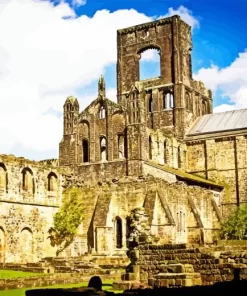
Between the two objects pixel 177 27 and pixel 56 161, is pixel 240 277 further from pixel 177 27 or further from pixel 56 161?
pixel 177 27

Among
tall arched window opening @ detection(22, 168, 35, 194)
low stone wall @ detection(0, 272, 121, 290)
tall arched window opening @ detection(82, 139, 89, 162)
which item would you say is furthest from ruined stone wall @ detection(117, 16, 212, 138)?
low stone wall @ detection(0, 272, 121, 290)

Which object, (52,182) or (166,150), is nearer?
(52,182)

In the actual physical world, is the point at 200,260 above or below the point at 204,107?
below

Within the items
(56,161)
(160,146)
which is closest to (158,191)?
(160,146)

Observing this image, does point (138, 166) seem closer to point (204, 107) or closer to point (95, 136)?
point (95, 136)

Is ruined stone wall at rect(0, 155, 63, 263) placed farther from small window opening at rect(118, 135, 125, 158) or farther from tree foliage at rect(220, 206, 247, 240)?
tree foliage at rect(220, 206, 247, 240)

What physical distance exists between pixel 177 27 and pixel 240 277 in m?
47.0

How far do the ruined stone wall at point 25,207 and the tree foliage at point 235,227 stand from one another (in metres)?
13.1

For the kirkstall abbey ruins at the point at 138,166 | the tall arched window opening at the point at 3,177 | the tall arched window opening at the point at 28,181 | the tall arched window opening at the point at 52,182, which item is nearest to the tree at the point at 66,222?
the kirkstall abbey ruins at the point at 138,166

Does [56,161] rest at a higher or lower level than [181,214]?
higher

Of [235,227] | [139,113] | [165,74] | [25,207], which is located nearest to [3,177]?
[25,207]

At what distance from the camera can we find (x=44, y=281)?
26.3 m

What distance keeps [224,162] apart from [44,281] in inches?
1453

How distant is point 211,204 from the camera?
5091 centimetres
